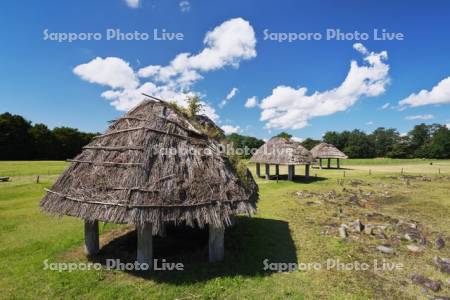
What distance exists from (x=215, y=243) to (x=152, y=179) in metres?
2.86

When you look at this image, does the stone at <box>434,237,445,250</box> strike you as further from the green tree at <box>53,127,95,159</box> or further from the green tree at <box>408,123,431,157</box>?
the green tree at <box>408,123,431,157</box>

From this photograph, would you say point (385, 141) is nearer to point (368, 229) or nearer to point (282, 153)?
point (282, 153)

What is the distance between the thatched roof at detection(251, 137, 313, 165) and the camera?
26.5 metres

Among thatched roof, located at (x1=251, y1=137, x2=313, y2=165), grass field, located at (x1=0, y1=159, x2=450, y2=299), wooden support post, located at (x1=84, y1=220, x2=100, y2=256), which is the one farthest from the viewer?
thatched roof, located at (x1=251, y1=137, x2=313, y2=165)

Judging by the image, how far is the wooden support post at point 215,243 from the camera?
8148 millimetres

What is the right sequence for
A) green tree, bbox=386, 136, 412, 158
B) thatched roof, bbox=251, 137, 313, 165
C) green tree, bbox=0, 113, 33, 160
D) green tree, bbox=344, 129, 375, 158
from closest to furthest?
thatched roof, bbox=251, 137, 313, 165, green tree, bbox=0, 113, 33, 160, green tree, bbox=386, 136, 412, 158, green tree, bbox=344, 129, 375, 158

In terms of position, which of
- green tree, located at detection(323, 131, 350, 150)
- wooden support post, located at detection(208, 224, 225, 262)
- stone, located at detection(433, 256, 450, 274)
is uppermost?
green tree, located at detection(323, 131, 350, 150)

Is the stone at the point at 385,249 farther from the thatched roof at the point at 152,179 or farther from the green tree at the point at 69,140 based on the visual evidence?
the green tree at the point at 69,140

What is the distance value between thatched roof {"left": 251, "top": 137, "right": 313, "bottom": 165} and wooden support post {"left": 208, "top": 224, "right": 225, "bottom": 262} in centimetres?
1897

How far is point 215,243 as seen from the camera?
8180 mm

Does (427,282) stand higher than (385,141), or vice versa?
(385,141)

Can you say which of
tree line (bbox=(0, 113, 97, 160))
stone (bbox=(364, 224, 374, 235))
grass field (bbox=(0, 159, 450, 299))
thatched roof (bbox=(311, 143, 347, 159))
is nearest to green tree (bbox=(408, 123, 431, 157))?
thatched roof (bbox=(311, 143, 347, 159))

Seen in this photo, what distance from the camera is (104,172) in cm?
770

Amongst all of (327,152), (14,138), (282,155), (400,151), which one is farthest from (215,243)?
(400,151)
